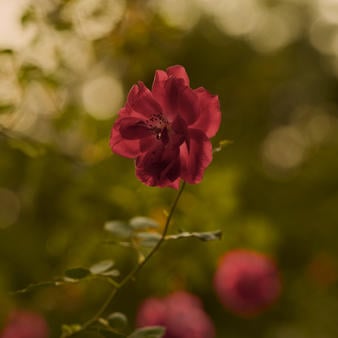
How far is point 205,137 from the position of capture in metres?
0.94

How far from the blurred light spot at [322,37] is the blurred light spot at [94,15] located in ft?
37.6

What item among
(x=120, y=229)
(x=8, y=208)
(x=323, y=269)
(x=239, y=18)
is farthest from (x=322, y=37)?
(x=120, y=229)

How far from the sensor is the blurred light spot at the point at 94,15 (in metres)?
1.75

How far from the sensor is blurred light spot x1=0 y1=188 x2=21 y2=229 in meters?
2.92

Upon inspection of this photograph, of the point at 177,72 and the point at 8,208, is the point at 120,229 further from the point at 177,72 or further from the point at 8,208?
the point at 8,208

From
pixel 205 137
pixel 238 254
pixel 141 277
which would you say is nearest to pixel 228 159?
pixel 238 254

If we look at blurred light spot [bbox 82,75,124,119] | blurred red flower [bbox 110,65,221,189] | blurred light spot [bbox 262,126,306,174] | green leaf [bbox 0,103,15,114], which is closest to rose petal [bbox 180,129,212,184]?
blurred red flower [bbox 110,65,221,189]

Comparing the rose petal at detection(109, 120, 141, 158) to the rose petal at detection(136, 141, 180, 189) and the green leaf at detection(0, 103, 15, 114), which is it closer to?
the rose petal at detection(136, 141, 180, 189)

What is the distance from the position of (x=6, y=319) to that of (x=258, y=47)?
6.20m

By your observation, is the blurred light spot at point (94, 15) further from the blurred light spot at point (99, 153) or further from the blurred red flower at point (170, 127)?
the blurred red flower at point (170, 127)

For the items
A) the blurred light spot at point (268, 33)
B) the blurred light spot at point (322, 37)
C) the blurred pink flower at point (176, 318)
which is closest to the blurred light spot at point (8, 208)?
the blurred pink flower at point (176, 318)

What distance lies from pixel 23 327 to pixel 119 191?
658mm

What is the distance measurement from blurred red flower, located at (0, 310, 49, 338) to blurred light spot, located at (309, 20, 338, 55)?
11.3 m

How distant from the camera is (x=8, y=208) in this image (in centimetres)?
338
